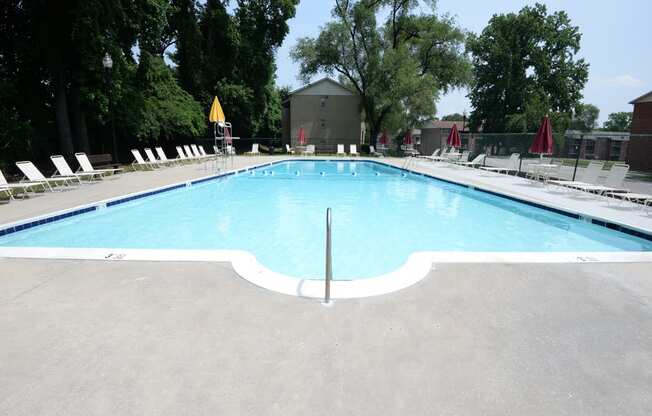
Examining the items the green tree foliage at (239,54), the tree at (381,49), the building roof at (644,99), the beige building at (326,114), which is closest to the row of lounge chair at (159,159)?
the green tree foliage at (239,54)

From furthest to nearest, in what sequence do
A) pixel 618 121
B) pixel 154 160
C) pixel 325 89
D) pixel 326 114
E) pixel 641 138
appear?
pixel 618 121 → pixel 326 114 → pixel 325 89 → pixel 641 138 → pixel 154 160

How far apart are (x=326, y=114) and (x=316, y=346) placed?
97.5ft

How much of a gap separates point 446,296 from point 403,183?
10.8 meters

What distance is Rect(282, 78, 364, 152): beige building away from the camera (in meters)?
30.5

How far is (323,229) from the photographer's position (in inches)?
283

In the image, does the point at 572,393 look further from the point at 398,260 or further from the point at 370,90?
the point at 370,90

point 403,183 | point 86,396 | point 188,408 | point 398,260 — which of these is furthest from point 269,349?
point 403,183

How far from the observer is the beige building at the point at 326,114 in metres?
30.5

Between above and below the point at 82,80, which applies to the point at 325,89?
above

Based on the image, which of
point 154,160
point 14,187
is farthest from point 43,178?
point 154,160

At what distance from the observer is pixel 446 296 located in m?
3.25

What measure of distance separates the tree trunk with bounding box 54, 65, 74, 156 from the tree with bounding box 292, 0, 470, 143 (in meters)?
19.6

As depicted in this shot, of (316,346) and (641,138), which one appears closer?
(316,346)

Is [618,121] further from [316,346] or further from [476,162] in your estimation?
[316,346]
